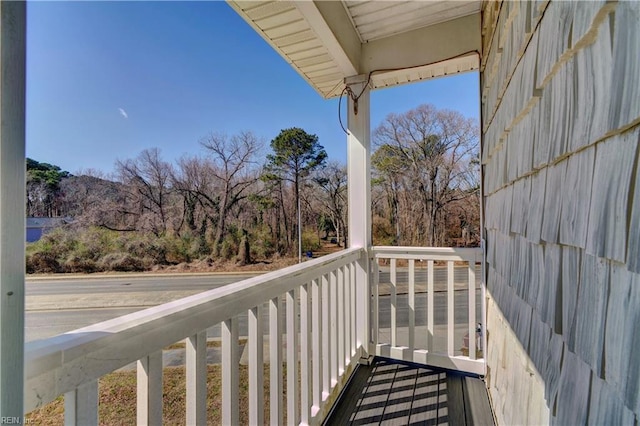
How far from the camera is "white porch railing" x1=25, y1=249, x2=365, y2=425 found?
1.95ft

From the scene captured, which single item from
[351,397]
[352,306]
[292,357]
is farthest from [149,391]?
[352,306]

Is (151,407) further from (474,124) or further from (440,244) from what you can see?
(474,124)

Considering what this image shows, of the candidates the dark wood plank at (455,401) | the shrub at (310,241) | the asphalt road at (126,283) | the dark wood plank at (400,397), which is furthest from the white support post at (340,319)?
the asphalt road at (126,283)

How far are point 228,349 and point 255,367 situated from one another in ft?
0.73

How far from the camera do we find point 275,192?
1243mm

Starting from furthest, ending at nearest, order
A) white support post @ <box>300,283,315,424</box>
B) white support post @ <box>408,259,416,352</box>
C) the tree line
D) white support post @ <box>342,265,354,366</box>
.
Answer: white support post @ <box>408,259,416,352</box> → white support post @ <box>342,265,354,366</box> → white support post @ <box>300,283,315,424</box> → the tree line

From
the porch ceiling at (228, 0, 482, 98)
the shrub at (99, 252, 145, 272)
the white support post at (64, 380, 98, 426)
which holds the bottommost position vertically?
the white support post at (64, 380, 98, 426)

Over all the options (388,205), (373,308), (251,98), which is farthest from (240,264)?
(373,308)

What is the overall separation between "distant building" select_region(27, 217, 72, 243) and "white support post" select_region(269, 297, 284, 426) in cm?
91

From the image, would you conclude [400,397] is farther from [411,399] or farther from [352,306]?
[352,306]

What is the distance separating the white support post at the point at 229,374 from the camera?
41.9 inches

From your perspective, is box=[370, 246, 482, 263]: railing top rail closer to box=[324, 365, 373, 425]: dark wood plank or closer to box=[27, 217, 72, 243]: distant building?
box=[324, 365, 373, 425]: dark wood plank

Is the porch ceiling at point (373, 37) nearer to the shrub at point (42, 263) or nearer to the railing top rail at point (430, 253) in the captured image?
the railing top rail at point (430, 253)

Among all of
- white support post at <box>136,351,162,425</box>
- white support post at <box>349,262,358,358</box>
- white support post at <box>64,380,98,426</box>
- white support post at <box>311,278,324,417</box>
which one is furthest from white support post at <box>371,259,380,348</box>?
white support post at <box>64,380,98,426</box>
